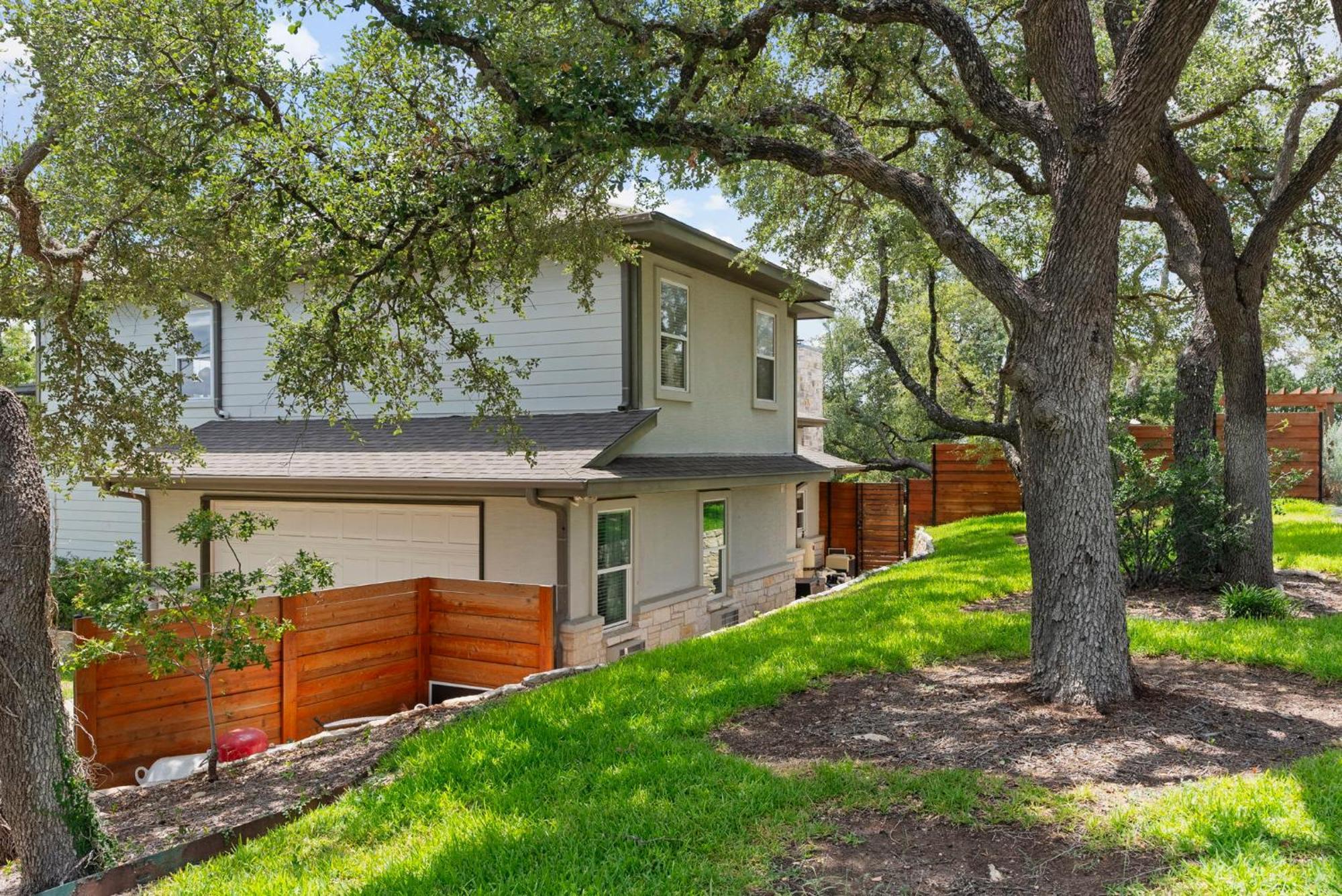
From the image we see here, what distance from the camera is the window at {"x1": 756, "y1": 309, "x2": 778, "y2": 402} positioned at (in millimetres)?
14164

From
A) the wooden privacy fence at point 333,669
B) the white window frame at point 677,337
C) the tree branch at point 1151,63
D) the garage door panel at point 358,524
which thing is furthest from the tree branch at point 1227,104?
the garage door panel at point 358,524

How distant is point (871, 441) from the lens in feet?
99.5

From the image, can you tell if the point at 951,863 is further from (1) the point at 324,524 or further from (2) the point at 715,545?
(1) the point at 324,524

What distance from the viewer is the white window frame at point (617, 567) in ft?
32.3

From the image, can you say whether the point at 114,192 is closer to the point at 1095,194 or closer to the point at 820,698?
the point at 820,698

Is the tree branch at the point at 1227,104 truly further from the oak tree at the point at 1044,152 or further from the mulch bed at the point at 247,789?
the mulch bed at the point at 247,789

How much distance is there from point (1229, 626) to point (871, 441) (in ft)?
77.9

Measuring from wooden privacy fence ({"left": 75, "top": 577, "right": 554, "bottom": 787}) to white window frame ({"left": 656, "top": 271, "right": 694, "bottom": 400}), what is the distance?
4009 mm

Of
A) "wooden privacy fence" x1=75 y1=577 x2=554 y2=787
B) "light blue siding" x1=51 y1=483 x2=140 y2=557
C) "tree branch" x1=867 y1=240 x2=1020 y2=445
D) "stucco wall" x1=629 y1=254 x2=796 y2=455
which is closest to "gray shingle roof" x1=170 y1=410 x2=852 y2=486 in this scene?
"stucco wall" x1=629 y1=254 x2=796 y2=455

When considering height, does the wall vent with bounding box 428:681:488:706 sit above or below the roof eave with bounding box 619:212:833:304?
below

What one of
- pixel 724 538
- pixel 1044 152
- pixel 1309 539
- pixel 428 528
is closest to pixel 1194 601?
pixel 1309 539

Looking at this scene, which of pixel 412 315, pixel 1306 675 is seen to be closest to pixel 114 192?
pixel 412 315

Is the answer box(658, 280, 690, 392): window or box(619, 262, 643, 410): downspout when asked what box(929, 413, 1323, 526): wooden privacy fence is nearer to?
box(658, 280, 690, 392): window

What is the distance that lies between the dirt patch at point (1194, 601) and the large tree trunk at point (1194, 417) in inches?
15.0
